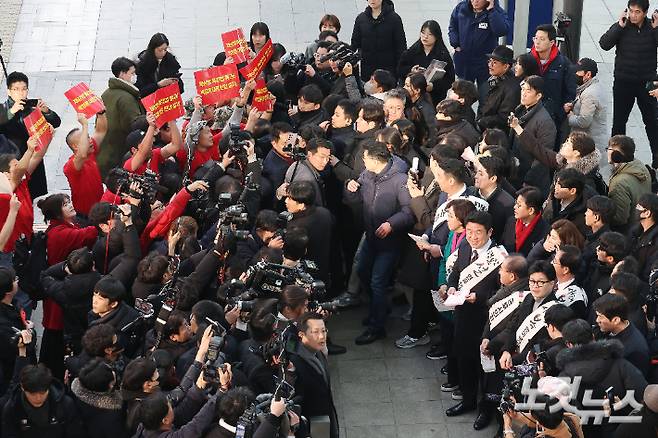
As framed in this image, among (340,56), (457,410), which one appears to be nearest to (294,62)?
(340,56)

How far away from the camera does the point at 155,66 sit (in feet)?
42.9

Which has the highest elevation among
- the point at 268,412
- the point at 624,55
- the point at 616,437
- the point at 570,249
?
the point at 624,55

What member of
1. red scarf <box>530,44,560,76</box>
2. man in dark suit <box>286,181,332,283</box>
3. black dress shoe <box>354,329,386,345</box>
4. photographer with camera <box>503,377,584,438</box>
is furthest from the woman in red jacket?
red scarf <box>530,44,560,76</box>

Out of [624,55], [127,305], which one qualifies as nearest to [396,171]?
[127,305]

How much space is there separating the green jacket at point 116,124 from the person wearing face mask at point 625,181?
4885mm

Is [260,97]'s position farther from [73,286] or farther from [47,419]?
[47,419]

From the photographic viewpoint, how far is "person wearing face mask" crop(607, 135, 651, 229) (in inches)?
380

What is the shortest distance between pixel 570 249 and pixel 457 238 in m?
1.13

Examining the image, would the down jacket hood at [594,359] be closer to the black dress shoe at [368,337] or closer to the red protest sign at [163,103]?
the black dress shoe at [368,337]

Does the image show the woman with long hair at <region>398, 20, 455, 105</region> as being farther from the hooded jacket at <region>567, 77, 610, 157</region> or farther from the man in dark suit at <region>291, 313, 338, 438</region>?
the man in dark suit at <region>291, 313, 338, 438</region>

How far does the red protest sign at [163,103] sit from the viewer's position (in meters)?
10.3

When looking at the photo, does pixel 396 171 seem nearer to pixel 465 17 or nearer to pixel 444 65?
pixel 444 65

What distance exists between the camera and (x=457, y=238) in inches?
354

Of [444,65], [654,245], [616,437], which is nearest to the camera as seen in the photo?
[616,437]
